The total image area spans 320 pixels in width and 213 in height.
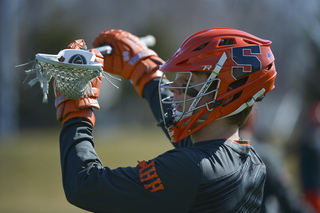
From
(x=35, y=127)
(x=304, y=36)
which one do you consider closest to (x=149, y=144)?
(x=35, y=127)

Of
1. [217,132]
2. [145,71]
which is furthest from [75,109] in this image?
[145,71]

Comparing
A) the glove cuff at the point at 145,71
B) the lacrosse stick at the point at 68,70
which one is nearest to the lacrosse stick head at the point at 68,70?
the lacrosse stick at the point at 68,70

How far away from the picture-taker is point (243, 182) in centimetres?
183

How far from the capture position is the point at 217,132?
1983 mm

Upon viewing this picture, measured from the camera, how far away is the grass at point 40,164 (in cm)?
698

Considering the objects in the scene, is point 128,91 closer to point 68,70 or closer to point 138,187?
point 68,70

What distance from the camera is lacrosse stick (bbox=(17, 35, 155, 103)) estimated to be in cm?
189

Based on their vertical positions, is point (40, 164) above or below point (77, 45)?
below

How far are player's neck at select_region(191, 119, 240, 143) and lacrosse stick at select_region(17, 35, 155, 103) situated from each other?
2.26ft

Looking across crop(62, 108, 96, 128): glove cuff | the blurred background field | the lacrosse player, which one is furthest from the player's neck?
the blurred background field

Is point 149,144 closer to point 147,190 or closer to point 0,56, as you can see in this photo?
point 0,56

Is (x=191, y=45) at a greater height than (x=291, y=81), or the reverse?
(x=191, y=45)

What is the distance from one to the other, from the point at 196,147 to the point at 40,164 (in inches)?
334

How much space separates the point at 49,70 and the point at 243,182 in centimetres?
124
